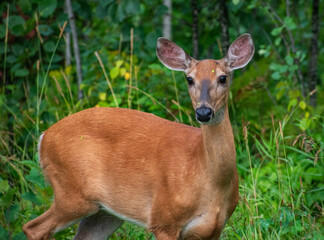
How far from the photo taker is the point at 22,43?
6.42 m

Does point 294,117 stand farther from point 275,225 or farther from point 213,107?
point 213,107

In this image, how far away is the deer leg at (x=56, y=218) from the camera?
4.36 m

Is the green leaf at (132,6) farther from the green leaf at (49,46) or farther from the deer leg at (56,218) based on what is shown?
the deer leg at (56,218)

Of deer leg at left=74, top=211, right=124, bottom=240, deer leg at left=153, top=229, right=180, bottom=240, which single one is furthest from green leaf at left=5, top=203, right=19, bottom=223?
deer leg at left=153, top=229, right=180, bottom=240

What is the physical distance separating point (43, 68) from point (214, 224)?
3.21 meters

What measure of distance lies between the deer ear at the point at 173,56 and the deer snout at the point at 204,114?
62 cm

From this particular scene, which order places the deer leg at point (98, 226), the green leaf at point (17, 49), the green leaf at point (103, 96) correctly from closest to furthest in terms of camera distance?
the deer leg at point (98, 226)
the green leaf at point (103, 96)
the green leaf at point (17, 49)

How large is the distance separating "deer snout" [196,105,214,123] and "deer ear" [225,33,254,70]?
57 centimetres

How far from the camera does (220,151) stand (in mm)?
3939

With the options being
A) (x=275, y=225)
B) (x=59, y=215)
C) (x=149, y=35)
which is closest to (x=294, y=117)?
(x=275, y=225)

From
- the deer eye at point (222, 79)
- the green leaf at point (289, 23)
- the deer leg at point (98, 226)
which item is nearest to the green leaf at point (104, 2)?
the green leaf at point (289, 23)

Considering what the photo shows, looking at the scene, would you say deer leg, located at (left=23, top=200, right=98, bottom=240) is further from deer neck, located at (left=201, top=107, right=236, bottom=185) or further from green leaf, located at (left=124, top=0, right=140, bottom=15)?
green leaf, located at (left=124, top=0, right=140, bottom=15)

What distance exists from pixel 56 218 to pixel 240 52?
1686mm

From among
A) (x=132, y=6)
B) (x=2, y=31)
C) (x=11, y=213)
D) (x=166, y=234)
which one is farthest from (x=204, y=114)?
(x=2, y=31)
